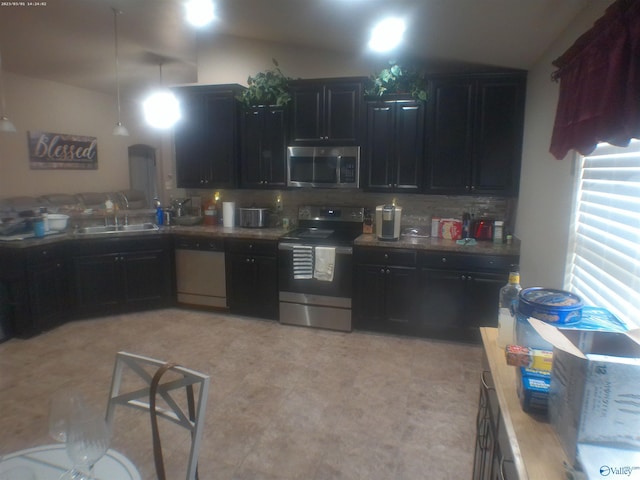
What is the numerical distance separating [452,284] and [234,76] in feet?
10.5

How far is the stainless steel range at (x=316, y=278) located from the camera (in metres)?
3.89

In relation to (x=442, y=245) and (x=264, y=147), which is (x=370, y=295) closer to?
(x=442, y=245)

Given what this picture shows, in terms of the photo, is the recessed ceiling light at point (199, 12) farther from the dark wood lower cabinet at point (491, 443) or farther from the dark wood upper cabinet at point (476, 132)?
the dark wood lower cabinet at point (491, 443)

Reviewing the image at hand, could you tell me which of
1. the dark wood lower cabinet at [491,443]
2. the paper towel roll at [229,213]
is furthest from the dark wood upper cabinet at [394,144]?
the dark wood lower cabinet at [491,443]

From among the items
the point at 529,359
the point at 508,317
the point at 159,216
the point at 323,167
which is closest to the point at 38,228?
the point at 159,216

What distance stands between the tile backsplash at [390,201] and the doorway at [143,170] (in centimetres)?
420

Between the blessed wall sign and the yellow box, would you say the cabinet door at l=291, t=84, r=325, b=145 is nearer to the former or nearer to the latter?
the yellow box

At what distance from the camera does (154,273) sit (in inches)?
176

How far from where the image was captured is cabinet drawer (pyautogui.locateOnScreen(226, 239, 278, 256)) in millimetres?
4145

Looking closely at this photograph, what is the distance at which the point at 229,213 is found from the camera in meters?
4.63

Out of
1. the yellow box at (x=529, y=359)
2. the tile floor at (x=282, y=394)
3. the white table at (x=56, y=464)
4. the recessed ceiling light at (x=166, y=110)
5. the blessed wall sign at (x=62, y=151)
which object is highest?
the recessed ceiling light at (x=166, y=110)

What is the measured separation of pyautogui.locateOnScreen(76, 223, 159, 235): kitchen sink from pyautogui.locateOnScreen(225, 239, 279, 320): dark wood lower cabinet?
103 cm

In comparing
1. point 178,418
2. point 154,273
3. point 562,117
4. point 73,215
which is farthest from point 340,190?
point 178,418

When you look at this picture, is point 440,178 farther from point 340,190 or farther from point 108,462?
Result: point 108,462
